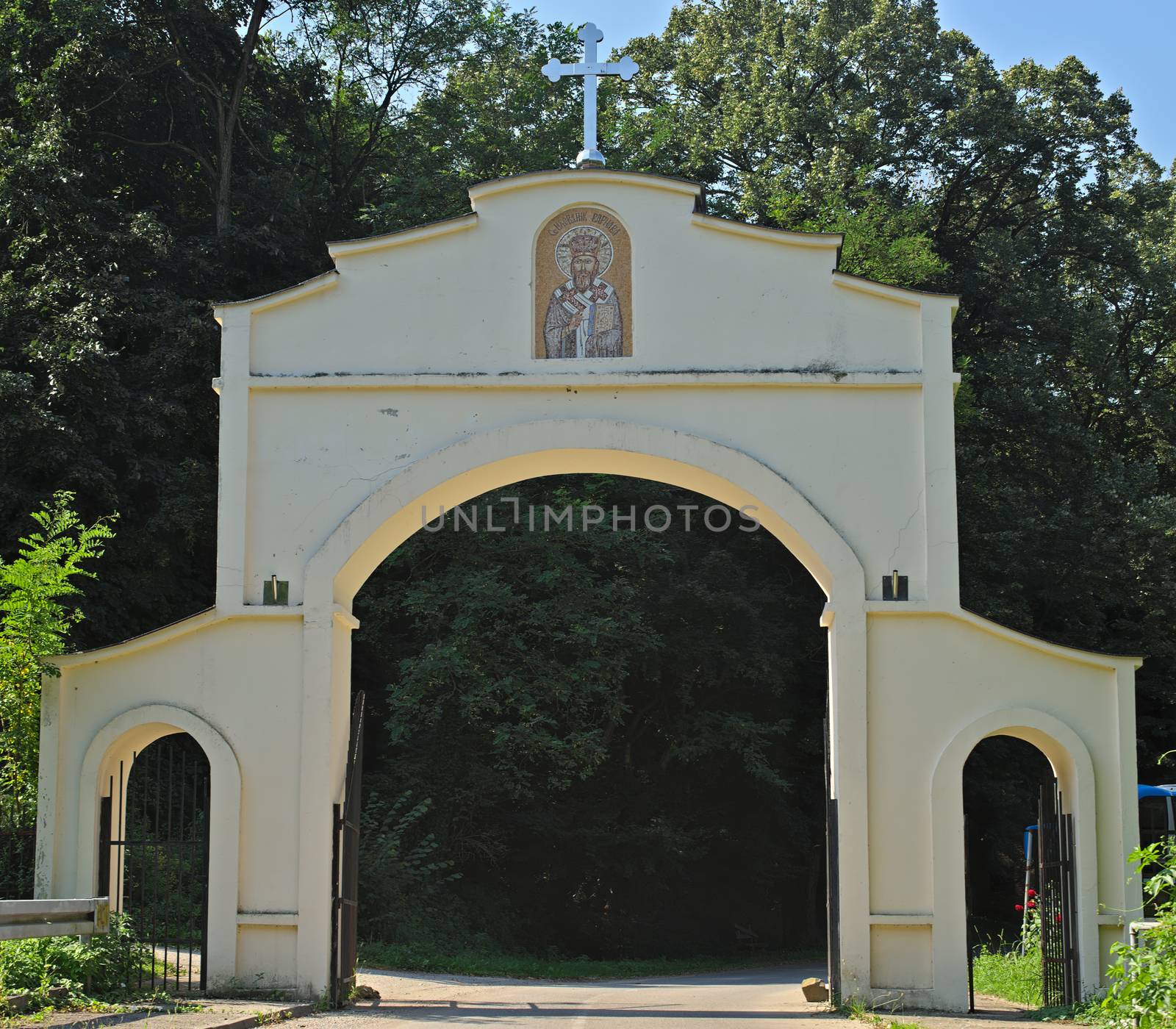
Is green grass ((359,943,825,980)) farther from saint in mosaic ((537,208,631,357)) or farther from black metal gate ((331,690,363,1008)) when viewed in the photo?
saint in mosaic ((537,208,631,357))

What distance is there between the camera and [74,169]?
20.5 metres

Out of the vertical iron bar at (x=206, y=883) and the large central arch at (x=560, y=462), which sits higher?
the large central arch at (x=560, y=462)

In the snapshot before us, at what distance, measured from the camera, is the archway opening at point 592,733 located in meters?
19.6

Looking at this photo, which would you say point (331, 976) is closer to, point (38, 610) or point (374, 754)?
point (38, 610)

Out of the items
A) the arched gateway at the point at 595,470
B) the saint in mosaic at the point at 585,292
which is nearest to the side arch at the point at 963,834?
the arched gateway at the point at 595,470

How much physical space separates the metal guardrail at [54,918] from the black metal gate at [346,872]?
1.61 m

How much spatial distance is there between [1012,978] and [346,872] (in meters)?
6.07

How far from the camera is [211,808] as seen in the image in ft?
35.0

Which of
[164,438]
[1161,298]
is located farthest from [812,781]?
[164,438]

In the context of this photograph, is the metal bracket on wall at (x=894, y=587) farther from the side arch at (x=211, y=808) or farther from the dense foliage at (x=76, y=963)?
the dense foliage at (x=76, y=963)

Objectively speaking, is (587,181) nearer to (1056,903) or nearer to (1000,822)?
(1056,903)

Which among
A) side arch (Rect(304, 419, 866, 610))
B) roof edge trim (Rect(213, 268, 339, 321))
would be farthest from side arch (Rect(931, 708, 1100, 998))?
roof edge trim (Rect(213, 268, 339, 321))

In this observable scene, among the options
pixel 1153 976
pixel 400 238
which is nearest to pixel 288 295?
pixel 400 238

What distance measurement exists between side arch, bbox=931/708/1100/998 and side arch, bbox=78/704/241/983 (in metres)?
5.12
